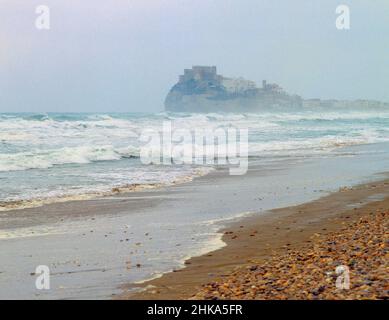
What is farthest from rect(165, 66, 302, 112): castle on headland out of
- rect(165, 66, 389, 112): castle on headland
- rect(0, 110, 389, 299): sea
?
rect(0, 110, 389, 299): sea

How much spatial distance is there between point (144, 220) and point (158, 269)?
156 inches

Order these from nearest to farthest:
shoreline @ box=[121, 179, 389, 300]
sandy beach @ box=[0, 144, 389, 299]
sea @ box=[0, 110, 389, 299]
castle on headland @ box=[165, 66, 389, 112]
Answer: shoreline @ box=[121, 179, 389, 300] < sandy beach @ box=[0, 144, 389, 299] < sea @ box=[0, 110, 389, 299] < castle on headland @ box=[165, 66, 389, 112]

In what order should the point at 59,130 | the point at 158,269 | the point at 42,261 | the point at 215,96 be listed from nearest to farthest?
the point at 158,269 < the point at 42,261 < the point at 59,130 < the point at 215,96

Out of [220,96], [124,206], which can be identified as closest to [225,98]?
[220,96]

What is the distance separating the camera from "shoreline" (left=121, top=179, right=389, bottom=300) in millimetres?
6844

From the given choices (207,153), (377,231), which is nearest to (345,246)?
(377,231)

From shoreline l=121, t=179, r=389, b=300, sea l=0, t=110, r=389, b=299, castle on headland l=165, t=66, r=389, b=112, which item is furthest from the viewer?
castle on headland l=165, t=66, r=389, b=112

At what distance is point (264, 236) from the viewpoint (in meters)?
9.84

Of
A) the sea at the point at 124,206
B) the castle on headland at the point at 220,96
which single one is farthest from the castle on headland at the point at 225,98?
the sea at the point at 124,206

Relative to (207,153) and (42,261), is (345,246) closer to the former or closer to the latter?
(42,261)

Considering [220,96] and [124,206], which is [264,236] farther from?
[220,96]

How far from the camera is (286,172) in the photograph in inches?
807

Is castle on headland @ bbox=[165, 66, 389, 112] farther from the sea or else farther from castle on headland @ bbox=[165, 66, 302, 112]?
the sea

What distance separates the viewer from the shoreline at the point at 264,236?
6.84 m
